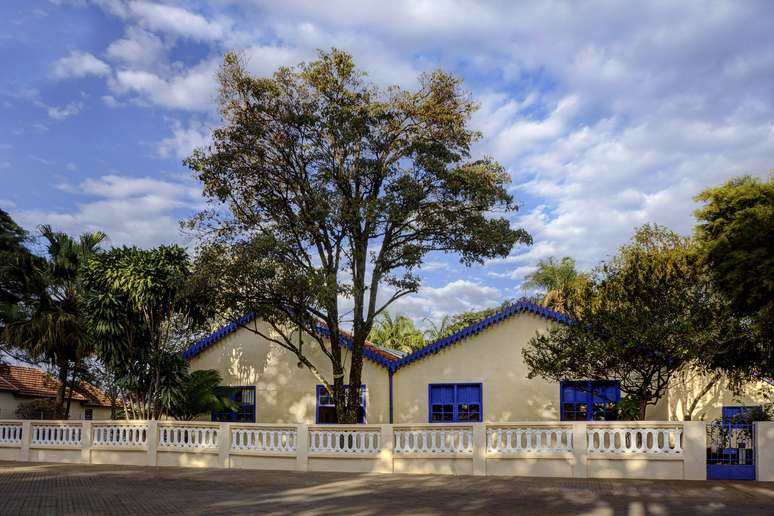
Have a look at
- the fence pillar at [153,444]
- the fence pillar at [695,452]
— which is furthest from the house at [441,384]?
the fence pillar at [153,444]

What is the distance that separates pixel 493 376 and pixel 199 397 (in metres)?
9.65

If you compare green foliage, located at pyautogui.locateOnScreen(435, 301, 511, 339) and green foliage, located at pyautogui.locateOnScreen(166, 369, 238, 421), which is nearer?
green foliage, located at pyautogui.locateOnScreen(166, 369, 238, 421)

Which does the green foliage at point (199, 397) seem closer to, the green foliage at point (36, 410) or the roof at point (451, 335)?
the roof at point (451, 335)

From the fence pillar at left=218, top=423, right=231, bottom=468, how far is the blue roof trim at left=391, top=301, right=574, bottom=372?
7.51 metres

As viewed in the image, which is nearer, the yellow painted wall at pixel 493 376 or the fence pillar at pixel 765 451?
the fence pillar at pixel 765 451

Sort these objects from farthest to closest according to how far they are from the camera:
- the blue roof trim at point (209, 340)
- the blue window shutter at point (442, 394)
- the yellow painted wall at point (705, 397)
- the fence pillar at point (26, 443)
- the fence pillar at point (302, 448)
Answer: the blue roof trim at point (209, 340), the blue window shutter at point (442, 394), the yellow painted wall at point (705, 397), the fence pillar at point (26, 443), the fence pillar at point (302, 448)

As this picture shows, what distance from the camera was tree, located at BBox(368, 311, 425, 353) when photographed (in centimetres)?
4888

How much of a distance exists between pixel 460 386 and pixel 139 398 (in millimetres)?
10198

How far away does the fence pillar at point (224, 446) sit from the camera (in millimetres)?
19188

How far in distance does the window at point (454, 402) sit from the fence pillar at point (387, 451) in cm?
725

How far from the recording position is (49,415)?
103 ft

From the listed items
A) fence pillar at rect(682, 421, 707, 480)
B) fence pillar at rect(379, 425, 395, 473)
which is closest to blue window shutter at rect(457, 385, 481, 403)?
fence pillar at rect(379, 425, 395, 473)

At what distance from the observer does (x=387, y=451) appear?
58.6 feet

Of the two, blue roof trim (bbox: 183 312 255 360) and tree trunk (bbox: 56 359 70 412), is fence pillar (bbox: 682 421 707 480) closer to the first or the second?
blue roof trim (bbox: 183 312 255 360)
